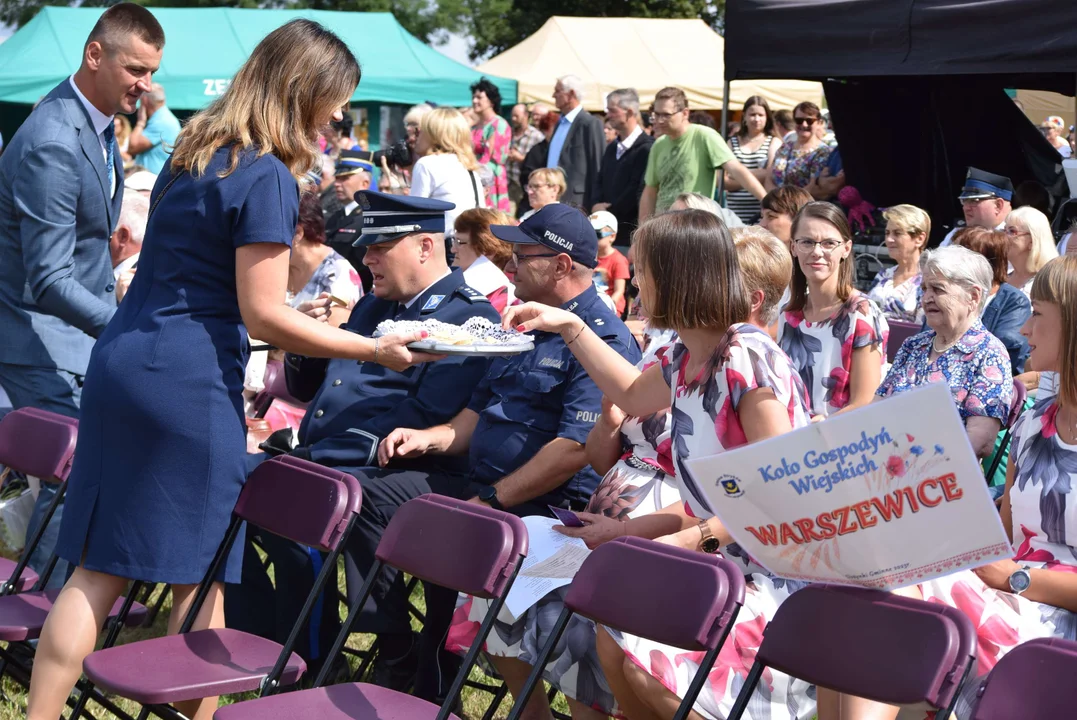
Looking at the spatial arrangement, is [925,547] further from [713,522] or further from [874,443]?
[713,522]

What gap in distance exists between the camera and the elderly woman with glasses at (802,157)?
374 inches

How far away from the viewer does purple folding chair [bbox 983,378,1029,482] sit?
3.69 meters

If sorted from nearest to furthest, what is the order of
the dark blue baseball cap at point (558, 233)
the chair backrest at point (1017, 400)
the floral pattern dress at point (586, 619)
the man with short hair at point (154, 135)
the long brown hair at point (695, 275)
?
the long brown hair at point (695, 275), the floral pattern dress at point (586, 619), the dark blue baseball cap at point (558, 233), the chair backrest at point (1017, 400), the man with short hair at point (154, 135)

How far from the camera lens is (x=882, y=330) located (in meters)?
4.09

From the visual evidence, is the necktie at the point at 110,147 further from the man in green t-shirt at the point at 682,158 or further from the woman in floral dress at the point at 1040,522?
the man in green t-shirt at the point at 682,158

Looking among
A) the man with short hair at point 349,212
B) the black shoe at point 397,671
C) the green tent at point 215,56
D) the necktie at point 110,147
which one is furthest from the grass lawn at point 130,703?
the green tent at point 215,56

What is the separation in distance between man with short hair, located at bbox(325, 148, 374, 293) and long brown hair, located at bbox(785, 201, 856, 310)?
3318 mm

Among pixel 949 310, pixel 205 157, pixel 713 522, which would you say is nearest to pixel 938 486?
pixel 713 522

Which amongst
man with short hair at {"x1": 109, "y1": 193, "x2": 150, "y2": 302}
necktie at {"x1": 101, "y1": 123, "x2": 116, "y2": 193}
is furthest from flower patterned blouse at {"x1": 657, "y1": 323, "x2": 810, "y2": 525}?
man with short hair at {"x1": 109, "y1": 193, "x2": 150, "y2": 302}

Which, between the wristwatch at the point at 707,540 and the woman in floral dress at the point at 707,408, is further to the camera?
the wristwatch at the point at 707,540

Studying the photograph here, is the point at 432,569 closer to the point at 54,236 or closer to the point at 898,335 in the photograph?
the point at 54,236

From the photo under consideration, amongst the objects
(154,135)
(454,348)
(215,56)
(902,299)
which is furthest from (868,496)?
(215,56)

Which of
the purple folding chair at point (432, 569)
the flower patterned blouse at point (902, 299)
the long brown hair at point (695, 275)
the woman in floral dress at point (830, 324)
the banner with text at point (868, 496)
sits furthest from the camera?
the flower patterned blouse at point (902, 299)

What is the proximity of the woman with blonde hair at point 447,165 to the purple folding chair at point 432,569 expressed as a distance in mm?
4527
